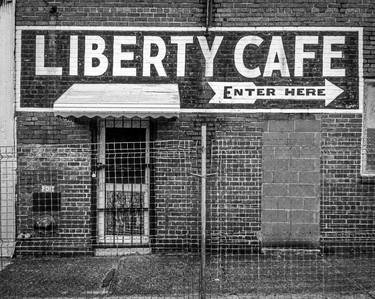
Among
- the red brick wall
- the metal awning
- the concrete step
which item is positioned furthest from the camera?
the red brick wall

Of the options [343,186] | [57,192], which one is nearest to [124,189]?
[57,192]

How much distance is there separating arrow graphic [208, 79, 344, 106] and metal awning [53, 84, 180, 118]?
2.64 feet

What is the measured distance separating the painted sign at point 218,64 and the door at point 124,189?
0.95m

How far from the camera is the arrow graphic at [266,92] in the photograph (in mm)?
7879

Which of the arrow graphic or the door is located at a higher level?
the arrow graphic

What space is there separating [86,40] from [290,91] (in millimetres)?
3615

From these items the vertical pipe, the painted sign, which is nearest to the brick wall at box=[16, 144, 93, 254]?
the painted sign

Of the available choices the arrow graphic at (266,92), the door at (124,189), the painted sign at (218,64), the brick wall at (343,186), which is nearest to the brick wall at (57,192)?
the door at (124,189)

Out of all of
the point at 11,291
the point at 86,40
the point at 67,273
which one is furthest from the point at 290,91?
the point at 11,291

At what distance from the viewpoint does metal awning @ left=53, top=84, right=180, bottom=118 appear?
22.6 ft

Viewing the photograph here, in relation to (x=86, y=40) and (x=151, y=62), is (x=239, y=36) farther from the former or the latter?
(x=86, y=40)

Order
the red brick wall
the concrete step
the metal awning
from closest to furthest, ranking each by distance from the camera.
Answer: the metal awning < the concrete step < the red brick wall

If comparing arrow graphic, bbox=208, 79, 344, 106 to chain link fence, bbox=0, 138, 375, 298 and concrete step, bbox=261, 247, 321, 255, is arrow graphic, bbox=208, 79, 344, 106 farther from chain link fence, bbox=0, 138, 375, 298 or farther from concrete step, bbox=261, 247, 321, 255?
concrete step, bbox=261, 247, 321, 255

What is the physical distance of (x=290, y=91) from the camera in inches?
311
